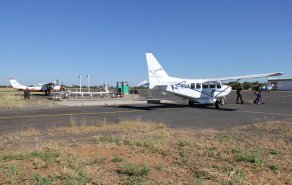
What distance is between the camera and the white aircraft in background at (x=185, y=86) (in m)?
28.5

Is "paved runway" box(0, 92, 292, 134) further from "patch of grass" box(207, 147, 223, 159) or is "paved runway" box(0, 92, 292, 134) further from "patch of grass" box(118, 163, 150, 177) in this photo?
"patch of grass" box(118, 163, 150, 177)

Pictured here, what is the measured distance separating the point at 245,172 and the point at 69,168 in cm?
336

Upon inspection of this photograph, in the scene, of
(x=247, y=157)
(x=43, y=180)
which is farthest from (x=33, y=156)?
(x=247, y=157)

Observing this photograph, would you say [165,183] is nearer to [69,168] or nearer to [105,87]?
[69,168]

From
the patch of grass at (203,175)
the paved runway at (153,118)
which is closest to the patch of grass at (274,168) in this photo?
the patch of grass at (203,175)

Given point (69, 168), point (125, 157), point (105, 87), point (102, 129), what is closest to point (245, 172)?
point (125, 157)

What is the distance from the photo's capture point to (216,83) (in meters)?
29.4

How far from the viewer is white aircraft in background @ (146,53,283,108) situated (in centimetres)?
2850

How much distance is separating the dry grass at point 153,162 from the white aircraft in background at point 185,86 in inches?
691

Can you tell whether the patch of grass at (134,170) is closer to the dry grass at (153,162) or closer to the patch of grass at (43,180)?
the dry grass at (153,162)

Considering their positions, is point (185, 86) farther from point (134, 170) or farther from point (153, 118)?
point (134, 170)

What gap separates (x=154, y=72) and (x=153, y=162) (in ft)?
70.5

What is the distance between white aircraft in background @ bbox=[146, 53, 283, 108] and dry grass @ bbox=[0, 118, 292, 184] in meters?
17.5

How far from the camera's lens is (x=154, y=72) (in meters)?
28.7
